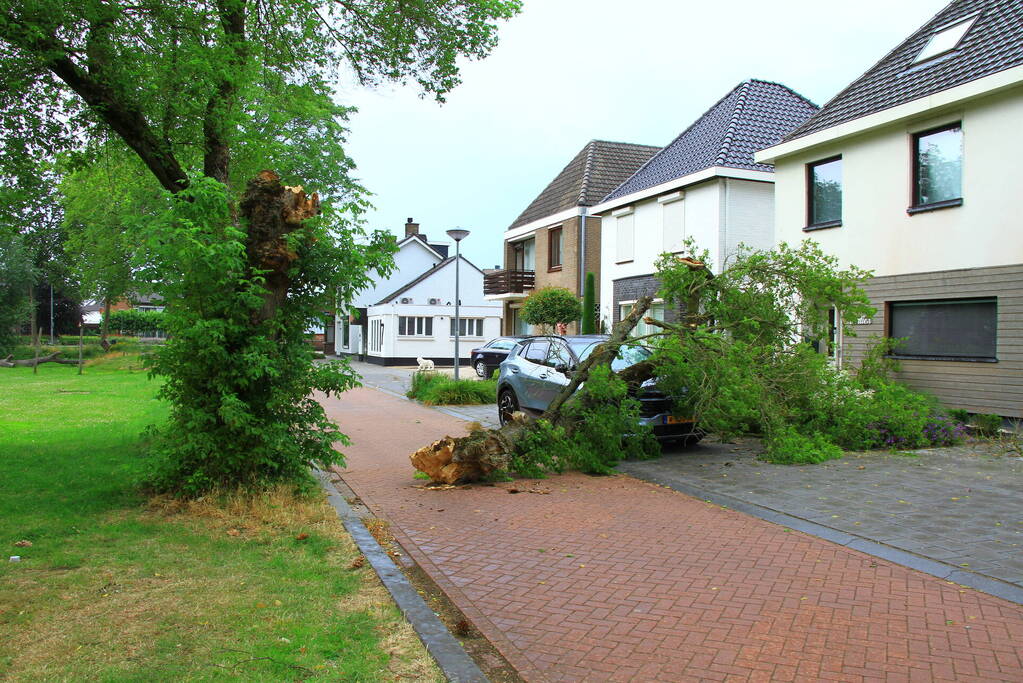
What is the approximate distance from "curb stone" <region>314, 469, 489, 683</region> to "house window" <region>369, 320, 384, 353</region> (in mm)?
33826

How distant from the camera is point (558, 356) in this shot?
Answer: 1178cm

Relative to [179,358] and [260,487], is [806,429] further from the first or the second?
[179,358]

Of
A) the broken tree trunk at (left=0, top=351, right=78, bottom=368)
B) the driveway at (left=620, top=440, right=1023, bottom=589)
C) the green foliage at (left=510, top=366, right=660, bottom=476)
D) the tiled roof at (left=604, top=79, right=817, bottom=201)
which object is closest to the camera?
the driveway at (left=620, top=440, right=1023, bottom=589)

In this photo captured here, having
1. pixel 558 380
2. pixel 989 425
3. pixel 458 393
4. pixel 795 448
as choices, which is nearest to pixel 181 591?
pixel 795 448

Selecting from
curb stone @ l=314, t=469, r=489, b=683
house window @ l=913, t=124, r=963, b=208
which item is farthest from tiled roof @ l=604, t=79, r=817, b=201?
curb stone @ l=314, t=469, r=489, b=683

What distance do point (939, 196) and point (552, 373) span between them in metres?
7.17

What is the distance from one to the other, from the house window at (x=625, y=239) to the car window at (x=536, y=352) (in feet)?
33.3

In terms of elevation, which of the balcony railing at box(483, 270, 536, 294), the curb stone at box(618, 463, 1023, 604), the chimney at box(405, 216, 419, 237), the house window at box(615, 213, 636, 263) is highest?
the chimney at box(405, 216, 419, 237)

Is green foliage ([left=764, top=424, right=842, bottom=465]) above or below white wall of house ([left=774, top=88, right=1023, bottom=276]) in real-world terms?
below

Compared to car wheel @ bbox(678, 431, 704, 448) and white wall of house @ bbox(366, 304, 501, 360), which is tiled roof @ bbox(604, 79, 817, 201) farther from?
white wall of house @ bbox(366, 304, 501, 360)

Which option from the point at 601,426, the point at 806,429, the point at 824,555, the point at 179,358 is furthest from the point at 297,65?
the point at 824,555

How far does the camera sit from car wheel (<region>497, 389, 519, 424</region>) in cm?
1319

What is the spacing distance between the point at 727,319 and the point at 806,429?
6.26ft

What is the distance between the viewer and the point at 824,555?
564cm
